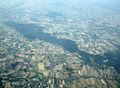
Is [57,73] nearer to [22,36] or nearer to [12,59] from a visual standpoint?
[12,59]

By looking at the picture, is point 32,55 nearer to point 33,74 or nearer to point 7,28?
point 33,74

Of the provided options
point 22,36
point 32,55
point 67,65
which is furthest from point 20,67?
point 22,36

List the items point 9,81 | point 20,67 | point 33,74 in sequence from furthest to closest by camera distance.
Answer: point 20,67, point 33,74, point 9,81

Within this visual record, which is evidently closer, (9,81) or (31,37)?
(9,81)

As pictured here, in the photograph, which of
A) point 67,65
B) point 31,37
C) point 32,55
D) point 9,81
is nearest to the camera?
point 9,81

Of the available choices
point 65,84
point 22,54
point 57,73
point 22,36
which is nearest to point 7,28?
point 22,36

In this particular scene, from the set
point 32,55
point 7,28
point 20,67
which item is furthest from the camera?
point 7,28

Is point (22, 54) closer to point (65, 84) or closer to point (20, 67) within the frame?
point (20, 67)

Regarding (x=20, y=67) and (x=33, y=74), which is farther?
(x=20, y=67)

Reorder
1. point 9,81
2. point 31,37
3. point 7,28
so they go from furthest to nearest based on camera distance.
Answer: point 7,28 < point 31,37 < point 9,81
